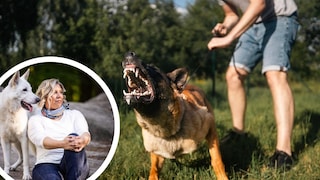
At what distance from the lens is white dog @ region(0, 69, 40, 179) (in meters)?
2.53

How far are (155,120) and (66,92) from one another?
0.51m

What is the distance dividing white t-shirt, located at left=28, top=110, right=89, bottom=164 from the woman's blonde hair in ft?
0.26

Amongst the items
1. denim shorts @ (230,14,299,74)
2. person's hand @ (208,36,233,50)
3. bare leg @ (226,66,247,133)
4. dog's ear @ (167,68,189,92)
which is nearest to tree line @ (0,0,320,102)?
bare leg @ (226,66,247,133)

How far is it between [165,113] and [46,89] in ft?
2.18

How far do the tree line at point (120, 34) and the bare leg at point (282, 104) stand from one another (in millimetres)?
3567

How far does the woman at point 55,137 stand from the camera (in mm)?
2568

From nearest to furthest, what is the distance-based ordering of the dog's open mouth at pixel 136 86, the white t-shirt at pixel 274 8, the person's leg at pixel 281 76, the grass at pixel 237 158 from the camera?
1. the dog's open mouth at pixel 136 86
2. the grass at pixel 237 158
3. the person's leg at pixel 281 76
4. the white t-shirt at pixel 274 8

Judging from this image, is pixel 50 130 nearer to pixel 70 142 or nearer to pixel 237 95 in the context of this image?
pixel 70 142

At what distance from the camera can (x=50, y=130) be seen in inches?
101

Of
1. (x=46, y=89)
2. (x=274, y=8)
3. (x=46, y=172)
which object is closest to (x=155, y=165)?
(x=46, y=172)

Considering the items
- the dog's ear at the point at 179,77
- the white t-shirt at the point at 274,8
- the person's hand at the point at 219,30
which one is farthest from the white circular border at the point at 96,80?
the white t-shirt at the point at 274,8

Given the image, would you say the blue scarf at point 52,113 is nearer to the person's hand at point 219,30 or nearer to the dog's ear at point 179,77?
the dog's ear at point 179,77

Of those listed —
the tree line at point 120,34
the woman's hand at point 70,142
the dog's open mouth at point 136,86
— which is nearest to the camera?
the dog's open mouth at point 136,86

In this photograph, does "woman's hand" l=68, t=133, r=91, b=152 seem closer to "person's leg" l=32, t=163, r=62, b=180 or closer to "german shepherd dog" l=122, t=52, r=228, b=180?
"person's leg" l=32, t=163, r=62, b=180
